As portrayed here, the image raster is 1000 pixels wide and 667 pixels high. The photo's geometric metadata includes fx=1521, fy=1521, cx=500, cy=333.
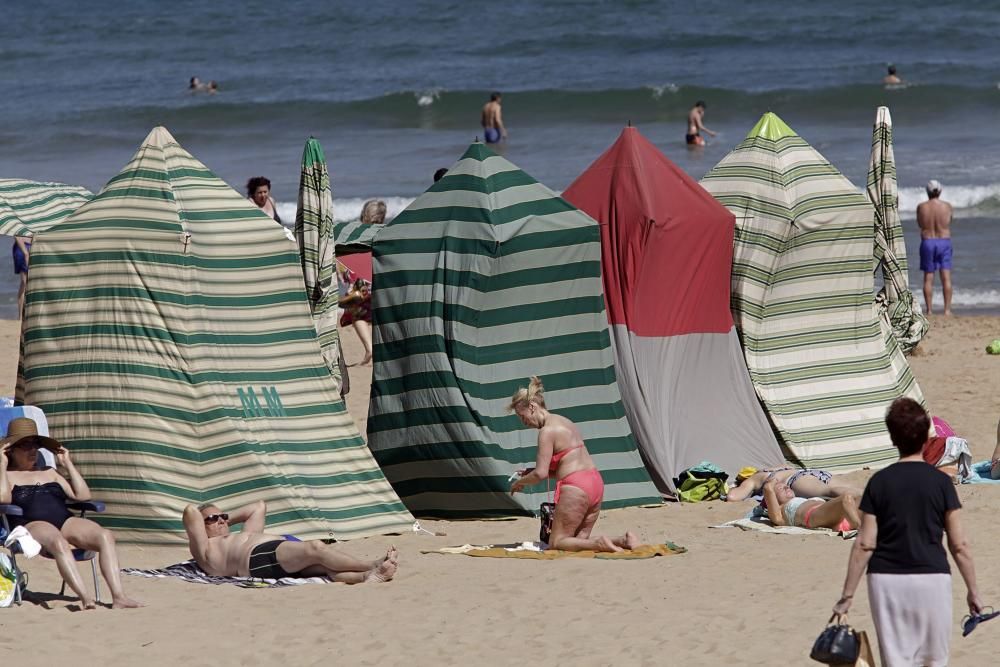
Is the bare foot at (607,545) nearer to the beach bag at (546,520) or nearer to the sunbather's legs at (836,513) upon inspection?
the beach bag at (546,520)

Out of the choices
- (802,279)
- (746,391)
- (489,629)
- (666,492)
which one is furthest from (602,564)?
(802,279)

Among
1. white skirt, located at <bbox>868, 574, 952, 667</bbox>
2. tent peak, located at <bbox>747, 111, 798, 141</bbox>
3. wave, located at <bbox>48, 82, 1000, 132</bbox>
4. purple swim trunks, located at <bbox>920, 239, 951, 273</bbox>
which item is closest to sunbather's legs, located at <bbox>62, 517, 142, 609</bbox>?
white skirt, located at <bbox>868, 574, 952, 667</bbox>

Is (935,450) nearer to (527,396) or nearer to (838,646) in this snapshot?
(527,396)

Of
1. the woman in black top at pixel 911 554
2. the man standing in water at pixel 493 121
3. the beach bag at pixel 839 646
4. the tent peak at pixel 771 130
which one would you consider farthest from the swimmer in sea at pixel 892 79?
the beach bag at pixel 839 646

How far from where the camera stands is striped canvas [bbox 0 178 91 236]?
8984 millimetres

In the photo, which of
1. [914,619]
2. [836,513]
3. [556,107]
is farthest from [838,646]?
[556,107]

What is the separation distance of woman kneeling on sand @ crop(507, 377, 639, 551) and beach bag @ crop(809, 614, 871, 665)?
2729 millimetres

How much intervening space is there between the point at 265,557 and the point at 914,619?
11.0 feet

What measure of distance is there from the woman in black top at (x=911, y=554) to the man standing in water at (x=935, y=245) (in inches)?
411

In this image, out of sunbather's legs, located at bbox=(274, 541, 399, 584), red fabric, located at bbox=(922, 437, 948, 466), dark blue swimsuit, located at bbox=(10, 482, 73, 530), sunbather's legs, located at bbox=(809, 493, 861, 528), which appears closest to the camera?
dark blue swimsuit, located at bbox=(10, 482, 73, 530)

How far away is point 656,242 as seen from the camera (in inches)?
346

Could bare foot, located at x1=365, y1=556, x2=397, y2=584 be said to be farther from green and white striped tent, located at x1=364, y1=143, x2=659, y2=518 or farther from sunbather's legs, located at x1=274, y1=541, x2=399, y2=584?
green and white striped tent, located at x1=364, y1=143, x2=659, y2=518

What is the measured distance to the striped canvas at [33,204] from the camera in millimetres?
8984

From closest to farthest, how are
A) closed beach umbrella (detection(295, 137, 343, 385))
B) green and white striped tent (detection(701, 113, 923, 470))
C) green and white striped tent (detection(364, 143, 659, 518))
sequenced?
green and white striped tent (detection(364, 143, 659, 518)), closed beach umbrella (detection(295, 137, 343, 385)), green and white striped tent (detection(701, 113, 923, 470))
